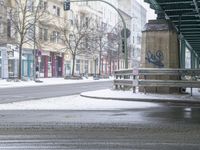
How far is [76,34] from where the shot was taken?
73.1 meters

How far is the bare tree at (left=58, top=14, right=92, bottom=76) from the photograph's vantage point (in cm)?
6869

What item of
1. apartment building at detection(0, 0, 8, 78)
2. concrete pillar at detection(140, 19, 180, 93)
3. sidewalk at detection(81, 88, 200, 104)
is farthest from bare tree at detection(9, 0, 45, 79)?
sidewalk at detection(81, 88, 200, 104)

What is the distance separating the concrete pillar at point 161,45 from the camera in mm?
24062

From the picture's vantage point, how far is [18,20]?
176ft

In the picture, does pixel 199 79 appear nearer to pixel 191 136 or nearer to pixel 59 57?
pixel 191 136

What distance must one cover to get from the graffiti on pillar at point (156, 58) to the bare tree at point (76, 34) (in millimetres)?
42318

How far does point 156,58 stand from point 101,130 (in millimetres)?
13653

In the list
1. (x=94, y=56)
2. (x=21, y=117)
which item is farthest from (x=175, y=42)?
(x=94, y=56)

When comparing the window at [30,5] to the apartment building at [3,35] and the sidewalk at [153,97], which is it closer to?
the apartment building at [3,35]

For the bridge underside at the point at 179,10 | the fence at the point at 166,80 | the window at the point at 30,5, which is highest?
the window at the point at 30,5

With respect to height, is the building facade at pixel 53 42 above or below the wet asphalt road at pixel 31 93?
above

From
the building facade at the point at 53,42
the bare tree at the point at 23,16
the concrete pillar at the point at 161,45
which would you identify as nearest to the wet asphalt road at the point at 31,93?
the concrete pillar at the point at 161,45

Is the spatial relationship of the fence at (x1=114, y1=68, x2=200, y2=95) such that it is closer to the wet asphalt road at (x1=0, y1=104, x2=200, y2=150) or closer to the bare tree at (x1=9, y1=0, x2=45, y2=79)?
the wet asphalt road at (x1=0, y1=104, x2=200, y2=150)

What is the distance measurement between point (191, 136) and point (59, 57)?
6311cm
